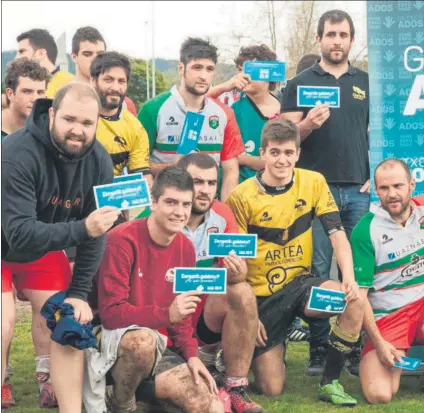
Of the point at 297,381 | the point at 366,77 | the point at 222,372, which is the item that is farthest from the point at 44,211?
the point at 366,77

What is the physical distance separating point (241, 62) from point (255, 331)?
115 inches

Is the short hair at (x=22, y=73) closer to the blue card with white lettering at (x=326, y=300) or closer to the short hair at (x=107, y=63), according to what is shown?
the short hair at (x=107, y=63)

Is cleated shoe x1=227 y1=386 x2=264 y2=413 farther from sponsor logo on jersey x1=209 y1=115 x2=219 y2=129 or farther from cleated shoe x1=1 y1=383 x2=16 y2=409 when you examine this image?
sponsor logo on jersey x1=209 y1=115 x2=219 y2=129

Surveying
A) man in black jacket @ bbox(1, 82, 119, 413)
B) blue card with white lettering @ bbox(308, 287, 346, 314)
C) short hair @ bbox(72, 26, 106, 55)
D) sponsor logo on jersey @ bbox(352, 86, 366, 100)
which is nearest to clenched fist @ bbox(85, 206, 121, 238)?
man in black jacket @ bbox(1, 82, 119, 413)

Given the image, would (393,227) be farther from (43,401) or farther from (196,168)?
(43,401)

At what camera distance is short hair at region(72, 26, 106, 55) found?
8023mm

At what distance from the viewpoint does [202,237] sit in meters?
6.05

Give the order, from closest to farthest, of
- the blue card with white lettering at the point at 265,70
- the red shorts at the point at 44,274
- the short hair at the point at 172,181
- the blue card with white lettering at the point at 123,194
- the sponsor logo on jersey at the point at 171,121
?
the blue card with white lettering at the point at 123,194, the red shorts at the point at 44,274, the short hair at the point at 172,181, the sponsor logo on jersey at the point at 171,121, the blue card with white lettering at the point at 265,70

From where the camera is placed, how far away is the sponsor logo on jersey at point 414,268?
20.6 ft

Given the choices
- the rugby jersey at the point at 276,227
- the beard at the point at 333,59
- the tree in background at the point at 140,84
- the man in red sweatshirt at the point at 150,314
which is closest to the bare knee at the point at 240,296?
the man in red sweatshirt at the point at 150,314

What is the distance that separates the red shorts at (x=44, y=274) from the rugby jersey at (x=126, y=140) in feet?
4.71

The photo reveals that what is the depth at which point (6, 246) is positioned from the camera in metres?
4.98

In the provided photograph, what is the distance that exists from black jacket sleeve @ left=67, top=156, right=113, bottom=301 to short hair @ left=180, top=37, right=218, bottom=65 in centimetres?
208

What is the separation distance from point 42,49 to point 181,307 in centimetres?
363
